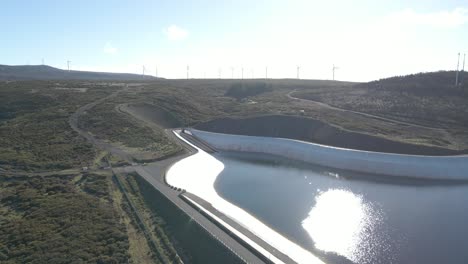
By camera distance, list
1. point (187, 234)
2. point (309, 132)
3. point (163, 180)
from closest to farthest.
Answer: point (187, 234)
point (163, 180)
point (309, 132)

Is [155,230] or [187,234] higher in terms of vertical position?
[187,234]

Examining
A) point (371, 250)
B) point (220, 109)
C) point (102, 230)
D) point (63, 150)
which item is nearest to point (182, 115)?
point (220, 109)

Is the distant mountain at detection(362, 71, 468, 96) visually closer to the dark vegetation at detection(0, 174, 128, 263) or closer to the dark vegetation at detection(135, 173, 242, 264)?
the dark vegetation at detection(135, 173, 242, 264)

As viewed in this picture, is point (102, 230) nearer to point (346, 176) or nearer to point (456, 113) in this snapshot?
point (346, 176)

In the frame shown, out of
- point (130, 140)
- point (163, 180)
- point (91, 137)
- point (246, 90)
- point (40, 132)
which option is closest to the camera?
point (163, 180)

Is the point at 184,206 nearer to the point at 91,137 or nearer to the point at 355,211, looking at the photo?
the point at 355,211

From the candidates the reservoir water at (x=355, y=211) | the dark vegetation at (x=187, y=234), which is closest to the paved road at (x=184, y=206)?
the dark vegetation at (x=187, y=234)

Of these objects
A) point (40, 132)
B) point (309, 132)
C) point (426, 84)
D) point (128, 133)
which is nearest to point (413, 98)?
point (426, 84)
